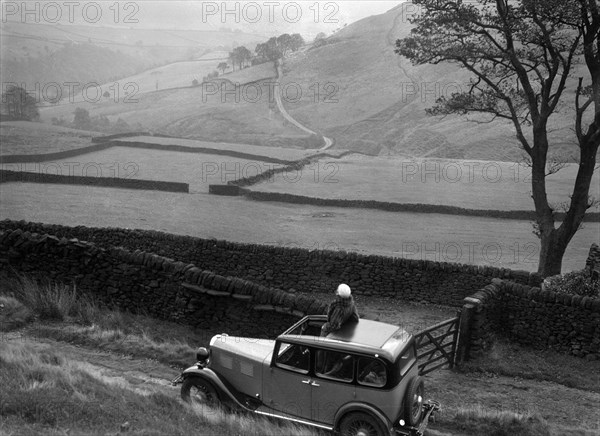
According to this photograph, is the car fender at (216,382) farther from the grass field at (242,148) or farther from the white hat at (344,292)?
the grass field at (242,148)

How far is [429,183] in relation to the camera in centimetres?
4619

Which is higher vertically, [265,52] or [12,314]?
[265,52]

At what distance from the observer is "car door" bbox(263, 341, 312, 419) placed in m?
8.53

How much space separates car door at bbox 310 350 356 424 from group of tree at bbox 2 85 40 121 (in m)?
67.1

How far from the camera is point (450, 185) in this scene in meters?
45.3

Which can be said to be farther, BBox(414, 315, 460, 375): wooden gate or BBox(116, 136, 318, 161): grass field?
BBox(116, 136, 318, 161): grass field

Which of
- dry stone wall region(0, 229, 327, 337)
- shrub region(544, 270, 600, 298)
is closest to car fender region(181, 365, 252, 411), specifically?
dry stone wall region(0, 229, 327, 337)

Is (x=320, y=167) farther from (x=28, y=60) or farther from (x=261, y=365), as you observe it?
(x=28, y=60)

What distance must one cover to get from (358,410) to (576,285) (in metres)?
10.4

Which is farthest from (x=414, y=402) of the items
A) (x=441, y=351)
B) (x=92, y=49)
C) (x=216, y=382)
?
(x=92, y=49)

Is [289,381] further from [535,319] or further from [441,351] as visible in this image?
[535,319]

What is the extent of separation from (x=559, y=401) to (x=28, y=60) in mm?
86118

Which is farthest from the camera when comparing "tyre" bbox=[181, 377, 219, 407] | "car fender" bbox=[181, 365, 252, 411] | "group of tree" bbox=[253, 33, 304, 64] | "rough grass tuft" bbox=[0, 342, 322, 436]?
"group of tree" bbox=[253, 33, 304, 64]

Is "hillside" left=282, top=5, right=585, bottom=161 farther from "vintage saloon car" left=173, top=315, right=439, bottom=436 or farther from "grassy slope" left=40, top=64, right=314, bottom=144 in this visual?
"vintage saloon car" left=173, top=315, right=439, bottom=436
